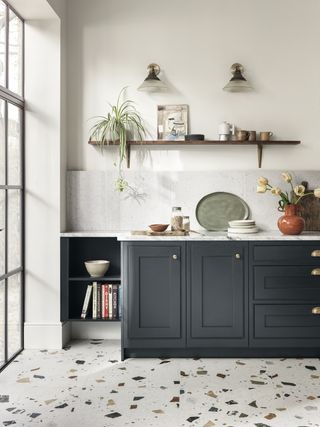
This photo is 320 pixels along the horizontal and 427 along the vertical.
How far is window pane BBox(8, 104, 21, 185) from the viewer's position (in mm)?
3658

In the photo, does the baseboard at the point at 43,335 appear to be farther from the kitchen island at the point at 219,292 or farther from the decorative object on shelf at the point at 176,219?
the decorative object on shelf at the point at 176,219

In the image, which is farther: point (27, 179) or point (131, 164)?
point (131, 164)

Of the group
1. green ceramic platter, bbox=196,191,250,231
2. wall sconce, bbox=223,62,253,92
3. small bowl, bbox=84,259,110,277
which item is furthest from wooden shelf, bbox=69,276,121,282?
wall sconce, bbox=223,62,253,92

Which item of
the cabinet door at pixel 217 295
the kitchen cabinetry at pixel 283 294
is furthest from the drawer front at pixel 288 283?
the cabinet door at pixel 217 295

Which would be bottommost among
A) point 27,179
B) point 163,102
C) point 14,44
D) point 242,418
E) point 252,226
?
point 242,418

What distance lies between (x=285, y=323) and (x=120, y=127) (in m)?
2.10

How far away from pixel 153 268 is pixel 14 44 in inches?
82.6

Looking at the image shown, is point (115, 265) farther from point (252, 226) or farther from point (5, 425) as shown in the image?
point (5, 425)

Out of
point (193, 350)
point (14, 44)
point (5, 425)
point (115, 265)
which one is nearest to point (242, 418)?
point (193, 350)

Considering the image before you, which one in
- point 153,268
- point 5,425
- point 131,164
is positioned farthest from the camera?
point 131,164

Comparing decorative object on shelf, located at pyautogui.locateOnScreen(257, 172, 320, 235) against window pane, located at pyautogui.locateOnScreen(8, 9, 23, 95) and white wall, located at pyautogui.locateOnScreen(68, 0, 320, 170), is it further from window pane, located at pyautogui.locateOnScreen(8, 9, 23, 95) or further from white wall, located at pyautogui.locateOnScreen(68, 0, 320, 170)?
window pane, located at pyautogui.locateOnScreen(8, 9, 23, 95)

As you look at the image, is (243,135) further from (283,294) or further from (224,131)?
(283,294)

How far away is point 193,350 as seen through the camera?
3691 millimetres

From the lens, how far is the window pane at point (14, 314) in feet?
12.0
